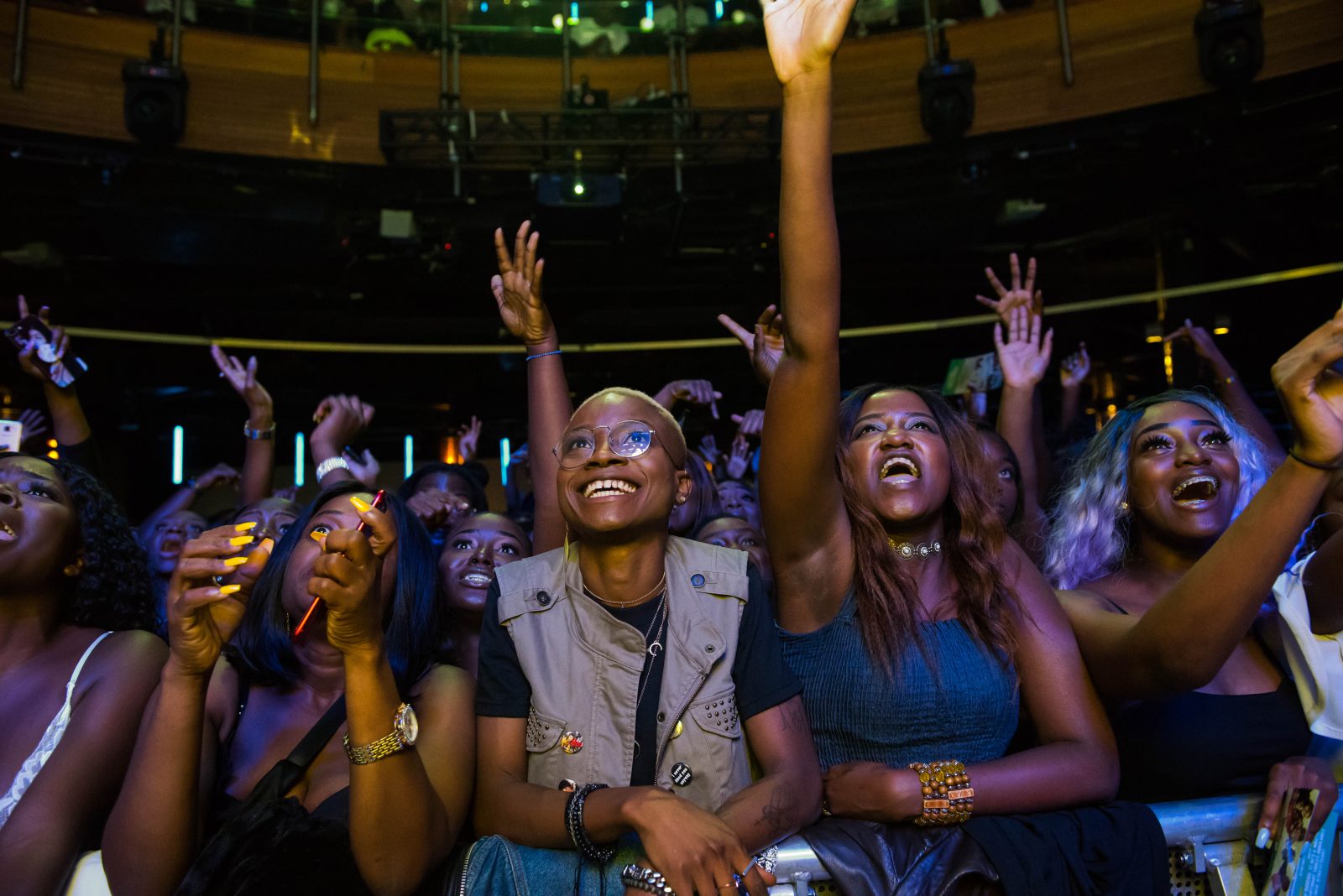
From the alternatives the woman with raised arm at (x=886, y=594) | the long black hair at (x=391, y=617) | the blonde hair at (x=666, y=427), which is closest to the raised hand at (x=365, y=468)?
the long black hair at (x=391, y=617)

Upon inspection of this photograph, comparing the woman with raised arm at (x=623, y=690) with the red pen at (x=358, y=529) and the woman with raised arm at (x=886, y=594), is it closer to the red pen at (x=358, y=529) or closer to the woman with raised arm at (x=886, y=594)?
the woman with raised arm at (x=886, y=594)

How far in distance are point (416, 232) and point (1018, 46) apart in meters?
3.77

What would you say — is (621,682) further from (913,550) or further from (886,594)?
(913,550)

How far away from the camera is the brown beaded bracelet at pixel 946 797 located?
5.96 ft

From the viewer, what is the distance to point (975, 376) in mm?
4402

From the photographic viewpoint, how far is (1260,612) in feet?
7.52

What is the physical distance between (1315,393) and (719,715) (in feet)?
3.96

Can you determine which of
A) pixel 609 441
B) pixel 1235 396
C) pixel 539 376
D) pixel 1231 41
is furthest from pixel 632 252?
pixel 609 441

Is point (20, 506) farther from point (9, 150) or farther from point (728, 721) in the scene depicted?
point (9, 150)

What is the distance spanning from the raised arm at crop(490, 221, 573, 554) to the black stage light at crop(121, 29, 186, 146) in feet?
12.7

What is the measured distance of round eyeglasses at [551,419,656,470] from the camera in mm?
2020

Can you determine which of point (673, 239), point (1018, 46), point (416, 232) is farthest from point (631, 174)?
point (1018, 46)

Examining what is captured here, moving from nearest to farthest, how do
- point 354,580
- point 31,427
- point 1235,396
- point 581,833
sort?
point 354,580 < point 581,833 < point 1235,396 < point 31,427

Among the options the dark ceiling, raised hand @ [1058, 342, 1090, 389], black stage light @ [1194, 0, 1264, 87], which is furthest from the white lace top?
black stage light @ [1194, 0, 1264, 87]
